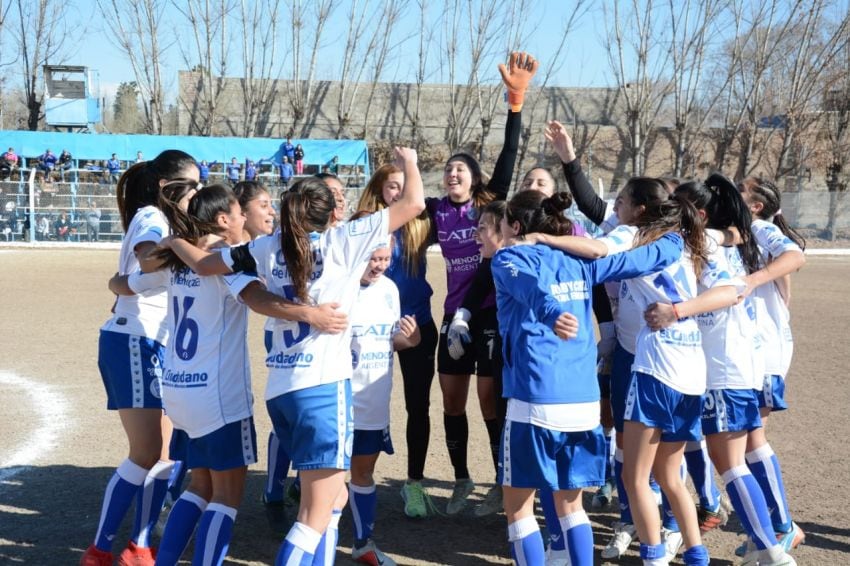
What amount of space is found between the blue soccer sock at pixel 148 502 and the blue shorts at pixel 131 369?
0.36 m

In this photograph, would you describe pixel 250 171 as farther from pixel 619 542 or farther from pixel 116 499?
pixel 619 542

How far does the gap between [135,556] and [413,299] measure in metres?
2.07

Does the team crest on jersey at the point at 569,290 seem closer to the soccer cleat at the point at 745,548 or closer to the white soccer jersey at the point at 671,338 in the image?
the white soccer jersey at the point at 671,338

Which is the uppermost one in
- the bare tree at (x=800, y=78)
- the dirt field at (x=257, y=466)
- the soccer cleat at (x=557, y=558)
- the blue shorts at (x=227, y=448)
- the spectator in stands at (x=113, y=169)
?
the bare tree at (x=800, y=78)

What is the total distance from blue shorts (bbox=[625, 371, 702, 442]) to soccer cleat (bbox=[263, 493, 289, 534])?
2143 millimetres

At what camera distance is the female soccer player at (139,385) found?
13.4 ft

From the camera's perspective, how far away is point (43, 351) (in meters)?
9.57

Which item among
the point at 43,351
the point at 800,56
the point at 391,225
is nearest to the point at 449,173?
the point at 391,225

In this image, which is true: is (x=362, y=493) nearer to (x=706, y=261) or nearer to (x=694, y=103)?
(x=706, y=261)

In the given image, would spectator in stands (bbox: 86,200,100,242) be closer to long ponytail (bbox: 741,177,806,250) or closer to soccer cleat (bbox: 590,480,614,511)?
soccer cleat (bbox: 590,480,614,511)

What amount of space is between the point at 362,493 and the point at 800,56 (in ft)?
131

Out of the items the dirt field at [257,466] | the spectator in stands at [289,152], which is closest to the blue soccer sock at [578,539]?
the dirt field at [257,466]

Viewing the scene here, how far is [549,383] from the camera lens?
11.2 ft

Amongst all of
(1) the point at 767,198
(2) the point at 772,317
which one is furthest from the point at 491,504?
(1) the point at 767,198
